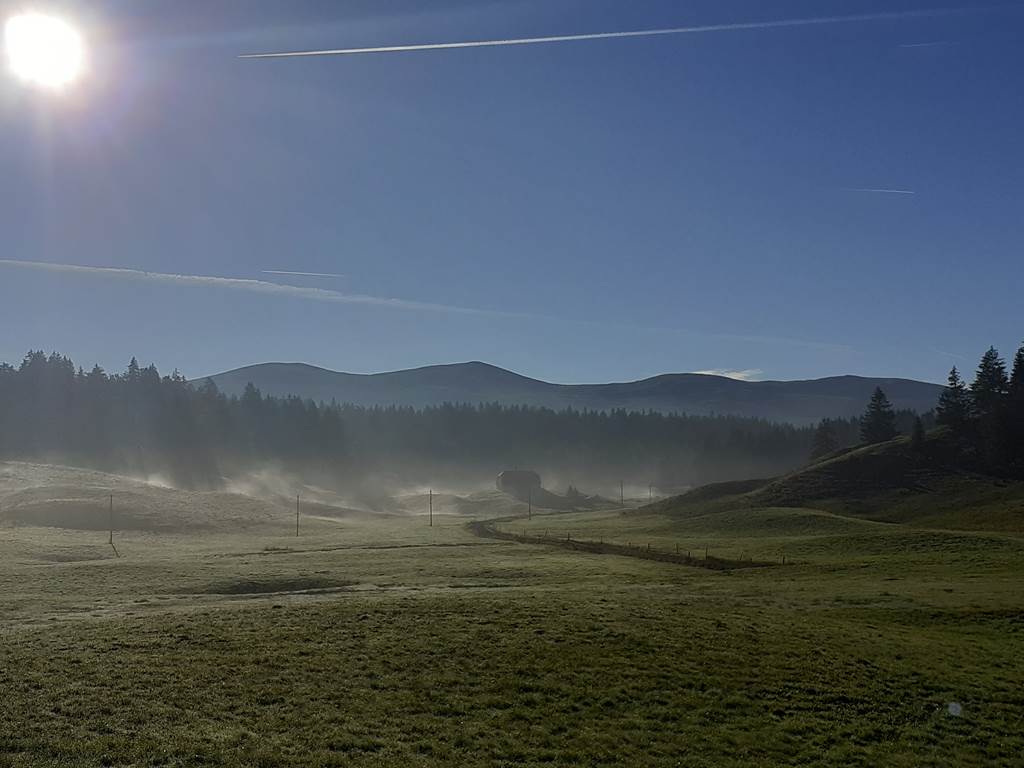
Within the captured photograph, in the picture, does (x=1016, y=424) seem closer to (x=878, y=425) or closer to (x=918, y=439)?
(x=918, y=439)

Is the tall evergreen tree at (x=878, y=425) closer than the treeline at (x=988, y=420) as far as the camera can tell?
No

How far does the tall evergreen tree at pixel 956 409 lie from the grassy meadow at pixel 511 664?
86.3 meters

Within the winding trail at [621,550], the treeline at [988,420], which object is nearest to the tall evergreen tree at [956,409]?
the treeline at [988,420]

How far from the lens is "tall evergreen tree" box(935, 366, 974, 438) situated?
447ft

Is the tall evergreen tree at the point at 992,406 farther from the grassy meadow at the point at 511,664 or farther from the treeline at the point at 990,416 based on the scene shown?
the grassy meadow at the point at 511,664

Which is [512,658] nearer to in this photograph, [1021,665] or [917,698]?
[917,698]

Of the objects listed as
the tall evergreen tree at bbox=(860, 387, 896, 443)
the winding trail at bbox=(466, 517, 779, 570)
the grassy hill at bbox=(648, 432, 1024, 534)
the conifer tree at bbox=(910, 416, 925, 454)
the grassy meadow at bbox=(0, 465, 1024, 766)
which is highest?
the tall evergreen tree at bbox=(860, 387, 896, 443)

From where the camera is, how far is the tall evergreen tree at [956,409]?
136m

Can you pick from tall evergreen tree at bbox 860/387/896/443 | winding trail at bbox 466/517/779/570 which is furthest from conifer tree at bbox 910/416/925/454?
winding trail at bbox 466/517/779/570

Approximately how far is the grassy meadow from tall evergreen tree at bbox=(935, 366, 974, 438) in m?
86.3

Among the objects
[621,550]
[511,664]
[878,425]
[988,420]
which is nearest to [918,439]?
[988,420]

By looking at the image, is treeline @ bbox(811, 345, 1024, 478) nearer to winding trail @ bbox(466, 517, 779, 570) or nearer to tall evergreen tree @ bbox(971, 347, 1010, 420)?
tall evergreen tree @ bbox(971, 347, 1010, 420)

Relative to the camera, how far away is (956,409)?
138m

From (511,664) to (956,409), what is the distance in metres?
137
